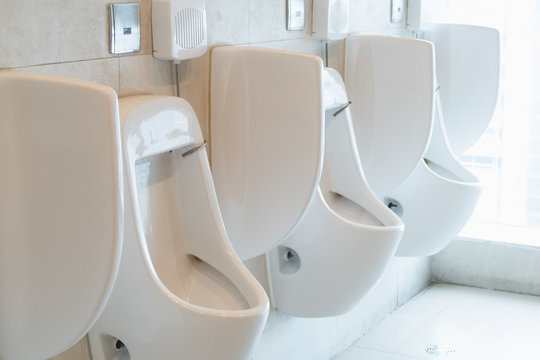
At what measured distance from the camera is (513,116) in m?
3.50

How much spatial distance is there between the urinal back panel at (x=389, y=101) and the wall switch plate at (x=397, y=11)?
414 mm

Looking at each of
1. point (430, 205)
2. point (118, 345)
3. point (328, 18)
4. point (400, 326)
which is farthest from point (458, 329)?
point (118, 345)

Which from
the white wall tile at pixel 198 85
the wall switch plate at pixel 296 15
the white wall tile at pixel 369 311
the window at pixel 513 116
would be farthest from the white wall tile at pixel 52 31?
the window at pixel 513 116

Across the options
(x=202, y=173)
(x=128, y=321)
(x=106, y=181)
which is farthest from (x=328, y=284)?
(x=106, y=181)

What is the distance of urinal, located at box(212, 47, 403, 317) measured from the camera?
6.55ft

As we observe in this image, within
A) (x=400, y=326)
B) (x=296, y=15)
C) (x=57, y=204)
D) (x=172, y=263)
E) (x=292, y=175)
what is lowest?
(x=400, y=326)

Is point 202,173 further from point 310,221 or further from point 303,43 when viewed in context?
point 303,43

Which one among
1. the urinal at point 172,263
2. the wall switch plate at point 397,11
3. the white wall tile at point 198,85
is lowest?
the urinal at point 172,263

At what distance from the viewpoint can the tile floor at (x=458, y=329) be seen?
2982 millimetres

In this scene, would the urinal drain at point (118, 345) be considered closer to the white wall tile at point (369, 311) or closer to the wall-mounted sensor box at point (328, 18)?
the wall-mounted sensor box at point (328, 18)

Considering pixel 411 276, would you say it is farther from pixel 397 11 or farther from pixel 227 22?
pixel 227 22

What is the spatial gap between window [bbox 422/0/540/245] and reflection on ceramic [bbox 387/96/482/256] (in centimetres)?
46

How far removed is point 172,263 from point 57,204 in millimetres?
549

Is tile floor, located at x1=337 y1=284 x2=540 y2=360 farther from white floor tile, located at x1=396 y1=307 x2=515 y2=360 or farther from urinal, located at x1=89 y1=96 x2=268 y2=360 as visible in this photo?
urinal, located at x1=89 y1=96 x2=268 y2=360
